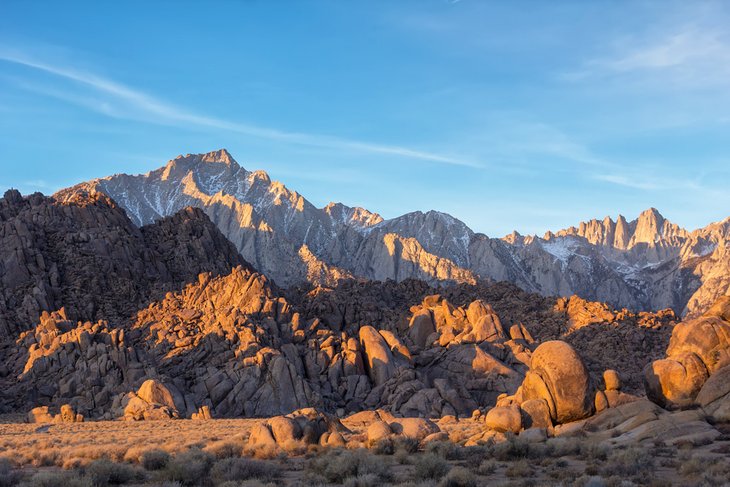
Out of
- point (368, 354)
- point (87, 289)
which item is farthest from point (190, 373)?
point (87, 289)

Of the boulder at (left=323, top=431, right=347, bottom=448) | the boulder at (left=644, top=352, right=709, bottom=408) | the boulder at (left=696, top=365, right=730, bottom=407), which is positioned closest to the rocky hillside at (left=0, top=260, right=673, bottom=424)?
the boulder at (left=644, top=352, right=709, bottom=408)

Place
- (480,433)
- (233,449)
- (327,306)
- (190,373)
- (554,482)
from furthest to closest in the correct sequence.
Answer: (327,306) < (190,373) < (480,433) < (233,449) < (554,482)

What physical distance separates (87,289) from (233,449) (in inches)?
2518

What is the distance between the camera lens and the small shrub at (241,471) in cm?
2234

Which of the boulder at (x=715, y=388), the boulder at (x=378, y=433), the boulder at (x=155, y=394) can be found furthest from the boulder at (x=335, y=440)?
the boulder at (x=155, y=394)

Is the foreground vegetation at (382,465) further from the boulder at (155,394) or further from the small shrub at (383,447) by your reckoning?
the boulder at (155,394)

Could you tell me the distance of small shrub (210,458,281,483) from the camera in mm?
22344

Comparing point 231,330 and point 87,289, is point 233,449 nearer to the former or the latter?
point 231,330

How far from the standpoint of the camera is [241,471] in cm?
2297

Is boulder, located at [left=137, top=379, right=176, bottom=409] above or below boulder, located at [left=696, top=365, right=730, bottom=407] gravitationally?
below

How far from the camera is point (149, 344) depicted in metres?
71.1

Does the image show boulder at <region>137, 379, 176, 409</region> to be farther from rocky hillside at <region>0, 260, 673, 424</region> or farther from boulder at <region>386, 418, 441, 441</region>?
boulder at <region>386, 418, 441, 441</region>

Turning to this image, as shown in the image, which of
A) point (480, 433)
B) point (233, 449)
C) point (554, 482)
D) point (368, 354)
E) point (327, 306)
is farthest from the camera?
point (327, 306)

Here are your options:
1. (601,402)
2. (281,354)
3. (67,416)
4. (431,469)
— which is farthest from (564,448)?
(281,354)
